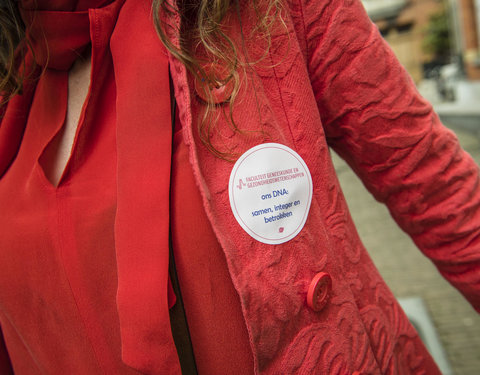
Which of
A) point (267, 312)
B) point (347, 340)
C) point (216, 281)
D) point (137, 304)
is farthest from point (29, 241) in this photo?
point (347, 340)

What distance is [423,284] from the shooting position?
3580 mm

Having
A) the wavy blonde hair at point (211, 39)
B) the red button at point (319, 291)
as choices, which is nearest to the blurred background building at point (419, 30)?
the wavy blonde hair at point (211, 39)

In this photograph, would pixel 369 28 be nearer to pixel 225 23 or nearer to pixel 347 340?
pixel 225 23

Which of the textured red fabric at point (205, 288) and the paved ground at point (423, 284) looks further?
the paved ground at point (423, 284)

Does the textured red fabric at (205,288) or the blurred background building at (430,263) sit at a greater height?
the textured red fabric at (205,288)

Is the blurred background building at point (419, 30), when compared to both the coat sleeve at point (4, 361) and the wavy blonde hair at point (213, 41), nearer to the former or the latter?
the wavy blonde hair at point (213, 41)

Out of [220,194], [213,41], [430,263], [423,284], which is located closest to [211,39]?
[213,41]

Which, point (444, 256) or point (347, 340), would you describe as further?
point (444, 256)

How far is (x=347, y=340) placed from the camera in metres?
0.85

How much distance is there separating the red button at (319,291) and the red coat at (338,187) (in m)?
0.01

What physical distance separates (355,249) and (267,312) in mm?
268

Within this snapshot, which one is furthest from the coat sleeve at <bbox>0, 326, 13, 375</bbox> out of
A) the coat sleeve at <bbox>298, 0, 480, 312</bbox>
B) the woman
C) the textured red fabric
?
the coat sleeve at <bbox>298, 0, 480, 312</bbox>

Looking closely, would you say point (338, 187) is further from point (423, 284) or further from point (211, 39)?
point (423, 284)

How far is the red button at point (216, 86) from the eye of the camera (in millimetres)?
826
